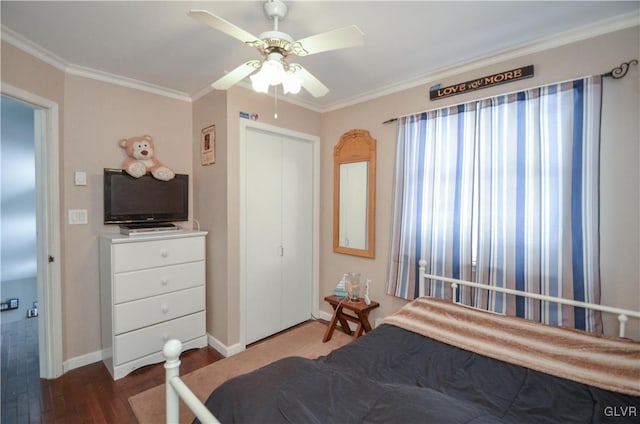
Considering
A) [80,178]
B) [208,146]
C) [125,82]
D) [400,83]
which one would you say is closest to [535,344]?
[400,83]

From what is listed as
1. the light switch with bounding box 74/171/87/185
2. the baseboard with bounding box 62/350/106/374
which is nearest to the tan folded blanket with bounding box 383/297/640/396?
the baseboard with bounding box 62/350/106/374

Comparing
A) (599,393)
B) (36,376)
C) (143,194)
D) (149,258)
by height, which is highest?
(143,194)

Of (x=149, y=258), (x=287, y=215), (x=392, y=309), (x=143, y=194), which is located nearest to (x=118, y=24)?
(x=143, y=194)

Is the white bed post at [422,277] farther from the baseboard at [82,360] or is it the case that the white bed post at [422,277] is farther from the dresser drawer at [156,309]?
the baseboard at [82,360]

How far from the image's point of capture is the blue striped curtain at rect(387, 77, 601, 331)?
1.79m

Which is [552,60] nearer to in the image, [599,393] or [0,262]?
[599,393]

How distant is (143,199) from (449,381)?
2709mm

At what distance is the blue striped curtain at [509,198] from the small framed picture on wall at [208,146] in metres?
1.75

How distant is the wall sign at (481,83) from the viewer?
203 centimetres

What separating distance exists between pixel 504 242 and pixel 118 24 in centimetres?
296

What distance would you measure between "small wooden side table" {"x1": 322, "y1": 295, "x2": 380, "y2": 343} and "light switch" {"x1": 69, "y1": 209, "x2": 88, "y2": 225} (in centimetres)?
226

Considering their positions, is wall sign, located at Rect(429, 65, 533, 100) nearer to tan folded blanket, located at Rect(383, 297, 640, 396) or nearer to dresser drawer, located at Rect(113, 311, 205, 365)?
tan folded blanket, located at Rect(383, 297, 640, 396)

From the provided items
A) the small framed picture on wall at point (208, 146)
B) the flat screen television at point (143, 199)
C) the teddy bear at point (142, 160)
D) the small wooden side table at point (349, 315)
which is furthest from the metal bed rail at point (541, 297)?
the teddy bear at point (142, 160)

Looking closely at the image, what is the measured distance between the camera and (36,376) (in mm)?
2215
